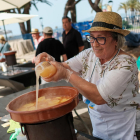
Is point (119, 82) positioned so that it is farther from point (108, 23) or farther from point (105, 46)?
point (108, 23)

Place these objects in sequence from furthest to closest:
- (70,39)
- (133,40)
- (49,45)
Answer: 1. (133,40)
2. (70,39)
3. (49,45)

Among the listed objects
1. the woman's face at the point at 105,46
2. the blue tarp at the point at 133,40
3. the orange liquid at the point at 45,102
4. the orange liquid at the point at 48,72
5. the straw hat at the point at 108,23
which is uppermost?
the straw hat at the point at 108,23

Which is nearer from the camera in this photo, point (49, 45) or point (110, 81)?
point (110, 81)

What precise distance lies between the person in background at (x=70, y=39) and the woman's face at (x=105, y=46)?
341 centimetres

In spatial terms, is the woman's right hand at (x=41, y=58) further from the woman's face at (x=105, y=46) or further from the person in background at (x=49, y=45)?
the person in background at (x=49, y=45)

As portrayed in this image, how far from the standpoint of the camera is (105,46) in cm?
159

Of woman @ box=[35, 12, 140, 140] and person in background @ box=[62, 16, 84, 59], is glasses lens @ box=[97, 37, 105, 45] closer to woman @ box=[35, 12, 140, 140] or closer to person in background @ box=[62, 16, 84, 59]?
woman @ box=[35, 12, 140, 140]

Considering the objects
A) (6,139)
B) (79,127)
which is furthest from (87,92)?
(79,127)

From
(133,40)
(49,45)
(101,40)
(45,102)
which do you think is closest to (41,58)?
(45,102)

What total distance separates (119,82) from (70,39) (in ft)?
12.3

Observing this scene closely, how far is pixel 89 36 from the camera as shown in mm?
1707

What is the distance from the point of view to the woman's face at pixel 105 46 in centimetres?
158

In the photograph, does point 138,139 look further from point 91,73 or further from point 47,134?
point 47,134

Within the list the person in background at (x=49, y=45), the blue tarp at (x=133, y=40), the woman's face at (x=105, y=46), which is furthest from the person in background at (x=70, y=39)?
the blue tarp at (x=133, y=40)
